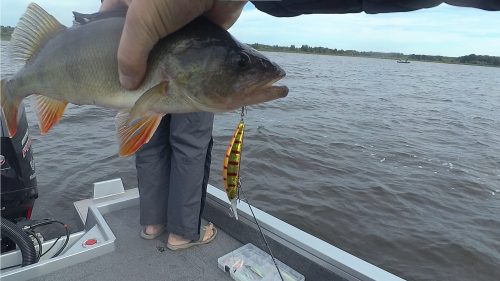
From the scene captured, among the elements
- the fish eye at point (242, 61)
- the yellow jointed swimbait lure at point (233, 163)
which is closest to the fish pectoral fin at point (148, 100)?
the fish eye at point (242, 61)

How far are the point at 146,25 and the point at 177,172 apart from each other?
2.00m

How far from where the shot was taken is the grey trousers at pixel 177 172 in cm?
293

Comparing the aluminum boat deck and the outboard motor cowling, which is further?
the outboard motor cowling

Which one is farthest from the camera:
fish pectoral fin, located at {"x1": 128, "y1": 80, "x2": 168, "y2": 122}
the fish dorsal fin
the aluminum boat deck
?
the aluminum boat deck

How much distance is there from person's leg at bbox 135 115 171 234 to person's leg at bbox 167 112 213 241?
0.35 ft

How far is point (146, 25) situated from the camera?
1.14 meters

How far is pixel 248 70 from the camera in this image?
137 centimetres

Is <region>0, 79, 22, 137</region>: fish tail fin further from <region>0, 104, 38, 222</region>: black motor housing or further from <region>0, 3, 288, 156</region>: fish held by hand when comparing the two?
<region>0, 104, 38, 222</region>: black motor housing

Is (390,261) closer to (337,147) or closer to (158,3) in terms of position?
(337,147)

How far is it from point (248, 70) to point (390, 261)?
521cm

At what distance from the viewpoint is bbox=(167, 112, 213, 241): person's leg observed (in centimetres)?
290

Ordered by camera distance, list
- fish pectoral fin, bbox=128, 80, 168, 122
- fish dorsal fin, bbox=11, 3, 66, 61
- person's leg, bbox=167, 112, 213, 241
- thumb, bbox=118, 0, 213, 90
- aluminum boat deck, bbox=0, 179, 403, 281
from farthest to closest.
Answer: person's leg, bbox=167, 112, 213, 241 < aluminum boat deck, bbox=0, 179, 403, 281 < fish dorsal fin, bbox=11, 3, 66, 61 < fish pectoral fin, bbox=128, 80, 168, 122 < thumb, bbox=118, 0, 213, 90

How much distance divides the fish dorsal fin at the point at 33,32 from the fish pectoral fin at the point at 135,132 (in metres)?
0.58

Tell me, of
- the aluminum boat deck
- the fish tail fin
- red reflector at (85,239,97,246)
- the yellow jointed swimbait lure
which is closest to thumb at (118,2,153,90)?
the fish tail fin
